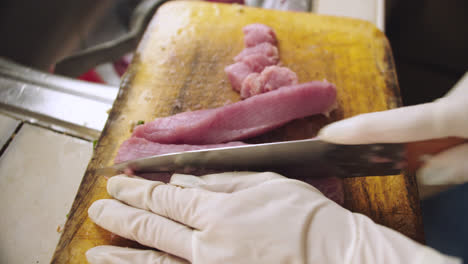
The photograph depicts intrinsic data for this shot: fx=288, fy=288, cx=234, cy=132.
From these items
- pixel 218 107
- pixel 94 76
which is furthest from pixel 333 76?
pixel 94 76

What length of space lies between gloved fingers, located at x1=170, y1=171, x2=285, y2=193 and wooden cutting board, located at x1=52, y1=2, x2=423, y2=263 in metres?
0.39

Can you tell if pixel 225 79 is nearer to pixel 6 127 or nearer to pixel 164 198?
pixel 164 198

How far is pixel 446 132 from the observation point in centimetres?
119

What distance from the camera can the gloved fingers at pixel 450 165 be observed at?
1227 mm

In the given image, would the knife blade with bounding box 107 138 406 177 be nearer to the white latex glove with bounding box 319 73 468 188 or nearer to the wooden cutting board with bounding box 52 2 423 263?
the white latex glove with bounding box 319 73 468 188

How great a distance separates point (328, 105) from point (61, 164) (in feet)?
5.58

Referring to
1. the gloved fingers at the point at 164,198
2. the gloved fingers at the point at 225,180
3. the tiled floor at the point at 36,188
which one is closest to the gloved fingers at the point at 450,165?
the gloved fingers at the point at 225,180

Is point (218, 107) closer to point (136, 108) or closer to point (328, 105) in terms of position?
point (136, 108)

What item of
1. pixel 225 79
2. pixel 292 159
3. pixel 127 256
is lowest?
pixel 127 256

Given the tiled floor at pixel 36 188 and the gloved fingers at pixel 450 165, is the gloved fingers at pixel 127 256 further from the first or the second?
the gloved fingers at pixel 450 165

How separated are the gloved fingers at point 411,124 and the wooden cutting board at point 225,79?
0.48m

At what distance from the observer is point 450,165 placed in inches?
49.3

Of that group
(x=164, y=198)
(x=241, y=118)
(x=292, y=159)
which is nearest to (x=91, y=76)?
(x=241, y=118)

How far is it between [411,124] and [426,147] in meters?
0.17
